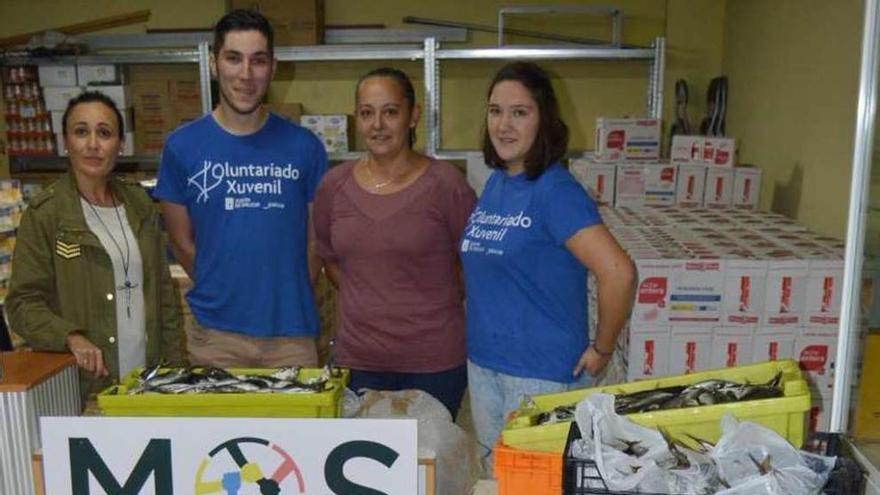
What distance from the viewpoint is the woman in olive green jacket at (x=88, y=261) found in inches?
64.5

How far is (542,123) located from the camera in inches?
61.9

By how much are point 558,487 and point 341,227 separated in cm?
95

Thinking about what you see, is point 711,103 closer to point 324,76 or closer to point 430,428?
point 324,76

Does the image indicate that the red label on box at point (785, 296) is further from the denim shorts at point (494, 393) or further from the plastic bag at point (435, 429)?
the plastic bag at point (435, 429)

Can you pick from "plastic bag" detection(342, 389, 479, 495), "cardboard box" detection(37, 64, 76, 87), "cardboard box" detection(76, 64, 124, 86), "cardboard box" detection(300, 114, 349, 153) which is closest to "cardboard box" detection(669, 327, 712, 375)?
"plastic bag" detection(342, 389, 479, 495)

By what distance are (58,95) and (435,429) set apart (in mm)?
4049

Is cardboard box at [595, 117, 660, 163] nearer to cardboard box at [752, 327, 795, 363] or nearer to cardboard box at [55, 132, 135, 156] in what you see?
cardboard box at [752, 327, 795, 363]

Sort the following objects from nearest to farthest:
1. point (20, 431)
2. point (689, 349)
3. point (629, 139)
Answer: point (20, 431)
point (689, 349)
point (629, 139)

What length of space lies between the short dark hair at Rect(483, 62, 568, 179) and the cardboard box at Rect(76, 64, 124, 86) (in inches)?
142

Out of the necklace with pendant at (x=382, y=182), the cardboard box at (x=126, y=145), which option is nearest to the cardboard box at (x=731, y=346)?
the necklace with pendant at (x=382, y=182)

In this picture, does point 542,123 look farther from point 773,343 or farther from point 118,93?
point 118,93

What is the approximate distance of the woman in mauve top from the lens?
1.75 metres

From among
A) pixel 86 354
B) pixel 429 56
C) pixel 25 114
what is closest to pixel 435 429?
pixel 86 354

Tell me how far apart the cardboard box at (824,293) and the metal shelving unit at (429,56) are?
→ 2.16 m
